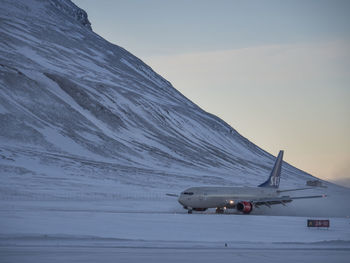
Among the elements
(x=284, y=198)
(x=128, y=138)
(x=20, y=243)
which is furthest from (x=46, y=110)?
(x=20, y=243)

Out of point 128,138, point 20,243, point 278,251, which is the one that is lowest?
point 20,243

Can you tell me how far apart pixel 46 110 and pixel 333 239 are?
138 meters

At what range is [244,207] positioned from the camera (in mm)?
67438

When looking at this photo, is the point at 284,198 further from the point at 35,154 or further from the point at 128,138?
the point at 128,138

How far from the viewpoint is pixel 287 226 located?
53.8 m

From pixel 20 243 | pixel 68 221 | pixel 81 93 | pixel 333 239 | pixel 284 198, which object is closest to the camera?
pixel 20 243

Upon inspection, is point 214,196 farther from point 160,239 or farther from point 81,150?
point 81,150

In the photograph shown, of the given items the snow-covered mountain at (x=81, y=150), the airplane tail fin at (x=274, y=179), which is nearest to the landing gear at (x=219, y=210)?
the airplane tail fin at (x=274, y=179)

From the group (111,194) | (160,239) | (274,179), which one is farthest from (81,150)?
(160,239)

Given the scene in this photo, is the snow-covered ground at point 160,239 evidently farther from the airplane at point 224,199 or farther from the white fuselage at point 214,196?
the airplane at point 224,199

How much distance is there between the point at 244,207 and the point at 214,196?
4.49m

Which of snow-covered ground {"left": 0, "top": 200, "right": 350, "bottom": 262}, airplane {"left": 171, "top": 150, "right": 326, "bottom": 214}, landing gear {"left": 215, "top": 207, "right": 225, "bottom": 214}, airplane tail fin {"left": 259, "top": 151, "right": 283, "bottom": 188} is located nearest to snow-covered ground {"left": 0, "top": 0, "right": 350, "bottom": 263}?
snow-covered ground {"left": 0, "top": 200, "right": 350, "bottom": 262}

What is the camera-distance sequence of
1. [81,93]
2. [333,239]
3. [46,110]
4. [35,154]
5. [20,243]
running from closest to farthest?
1. [20,243]
2. [333,239]
3. [35,154]
4. [46,110]
5. [81,93]

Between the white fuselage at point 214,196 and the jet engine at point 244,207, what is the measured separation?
61 cm
